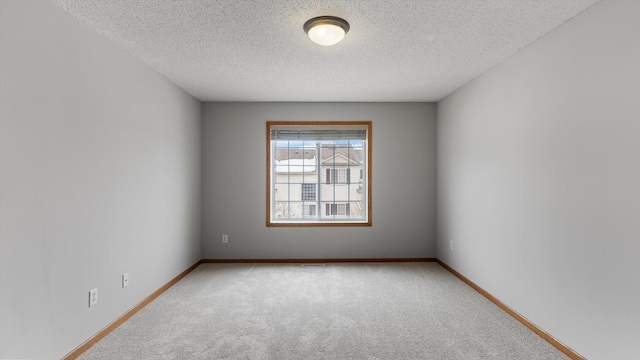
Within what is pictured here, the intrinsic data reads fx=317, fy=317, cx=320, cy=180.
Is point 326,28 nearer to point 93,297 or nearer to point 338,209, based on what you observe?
point 93,297

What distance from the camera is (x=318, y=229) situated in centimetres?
489

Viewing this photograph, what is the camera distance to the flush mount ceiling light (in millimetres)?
2324

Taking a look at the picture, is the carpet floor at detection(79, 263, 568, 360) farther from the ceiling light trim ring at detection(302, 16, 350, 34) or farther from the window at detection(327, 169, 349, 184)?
the ceiling light trim ring at detection(302, 16, 350, 34)

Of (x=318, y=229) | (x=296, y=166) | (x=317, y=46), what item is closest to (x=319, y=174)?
(x=296, y=166)

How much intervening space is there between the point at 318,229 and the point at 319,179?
2.66 ft

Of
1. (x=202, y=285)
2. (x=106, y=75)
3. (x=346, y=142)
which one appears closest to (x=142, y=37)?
(x=106, y=75)

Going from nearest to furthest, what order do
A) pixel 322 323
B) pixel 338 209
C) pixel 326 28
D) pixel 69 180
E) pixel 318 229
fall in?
1. pixel 69 180
2. pixel 326 28
3. pixel 322 323
4. pixel 318 229
5. pixel 338 209

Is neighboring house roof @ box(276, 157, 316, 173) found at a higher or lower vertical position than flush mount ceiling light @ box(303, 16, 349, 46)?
lower

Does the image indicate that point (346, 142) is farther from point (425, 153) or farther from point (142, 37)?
point (142, 37)

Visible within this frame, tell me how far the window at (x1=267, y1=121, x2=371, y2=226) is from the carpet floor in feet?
4.09

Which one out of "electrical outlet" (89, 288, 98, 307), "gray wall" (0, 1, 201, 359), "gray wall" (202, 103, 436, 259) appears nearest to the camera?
"gray wall" (0, 1, 201, 359)

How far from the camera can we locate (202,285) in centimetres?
381

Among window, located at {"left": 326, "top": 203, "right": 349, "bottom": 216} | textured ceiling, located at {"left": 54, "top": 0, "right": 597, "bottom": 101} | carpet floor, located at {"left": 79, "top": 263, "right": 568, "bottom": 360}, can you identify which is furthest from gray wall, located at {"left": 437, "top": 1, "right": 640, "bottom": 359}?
window, located at {"left": 326, "top": 203, "right": 349, "bottom": 216}

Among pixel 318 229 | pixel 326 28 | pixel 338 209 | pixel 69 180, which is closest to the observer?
pixel 69 180
